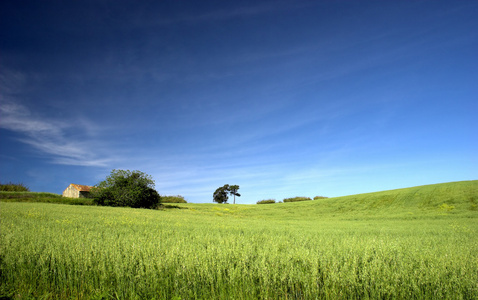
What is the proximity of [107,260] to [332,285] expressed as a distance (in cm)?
426

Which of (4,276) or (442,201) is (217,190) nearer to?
(442,201)

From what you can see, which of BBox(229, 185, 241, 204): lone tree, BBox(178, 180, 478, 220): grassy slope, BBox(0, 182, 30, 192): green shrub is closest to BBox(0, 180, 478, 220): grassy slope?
BBox(178, 180, 478, 220): grassy slope

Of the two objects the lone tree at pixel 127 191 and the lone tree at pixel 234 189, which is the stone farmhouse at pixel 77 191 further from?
the lone tree at pixel 234 189

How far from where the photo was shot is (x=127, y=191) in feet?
120

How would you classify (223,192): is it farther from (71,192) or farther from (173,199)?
(71,192)

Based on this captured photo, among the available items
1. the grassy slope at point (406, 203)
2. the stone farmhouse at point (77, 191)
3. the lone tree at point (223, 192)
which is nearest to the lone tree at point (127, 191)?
the grassy slope at point (406, 203)

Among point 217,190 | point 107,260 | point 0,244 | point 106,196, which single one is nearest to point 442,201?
point 107,260

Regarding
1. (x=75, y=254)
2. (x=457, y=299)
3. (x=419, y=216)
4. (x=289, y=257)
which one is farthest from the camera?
(x=419, y=216)

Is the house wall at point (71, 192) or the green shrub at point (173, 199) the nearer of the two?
the house wall at point (71, 192)

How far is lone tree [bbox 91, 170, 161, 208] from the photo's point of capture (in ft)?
119

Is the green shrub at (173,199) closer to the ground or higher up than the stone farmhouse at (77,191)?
closer to the ground

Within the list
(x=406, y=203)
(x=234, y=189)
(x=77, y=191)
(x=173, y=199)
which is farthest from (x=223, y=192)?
(x=406, y=203)

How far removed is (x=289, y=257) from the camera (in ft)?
15.1

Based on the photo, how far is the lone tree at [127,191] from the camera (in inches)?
1427
